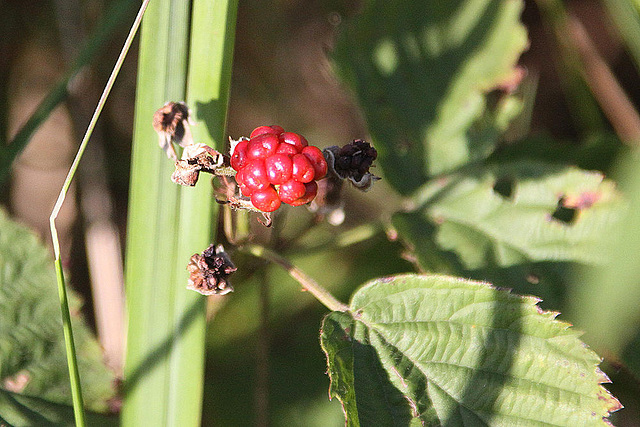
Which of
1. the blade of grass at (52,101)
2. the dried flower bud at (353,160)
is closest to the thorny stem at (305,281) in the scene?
the dried flower bud at (353,160)

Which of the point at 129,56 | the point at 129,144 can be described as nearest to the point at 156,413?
the point at 129,144

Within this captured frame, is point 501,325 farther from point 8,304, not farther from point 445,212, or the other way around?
point 8,304

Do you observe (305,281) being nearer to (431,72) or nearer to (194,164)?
(194,164)

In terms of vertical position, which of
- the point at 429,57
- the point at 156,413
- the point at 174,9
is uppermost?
the point at 429,57

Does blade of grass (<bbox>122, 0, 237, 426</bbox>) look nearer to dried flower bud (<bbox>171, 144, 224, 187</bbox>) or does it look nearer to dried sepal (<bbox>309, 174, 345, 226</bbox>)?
dried flower bud (<bbox>171, 144, 224, 187</bbox>)

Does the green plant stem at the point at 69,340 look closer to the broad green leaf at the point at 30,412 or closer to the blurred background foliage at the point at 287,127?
the broad green leaf at the point at 30,412
